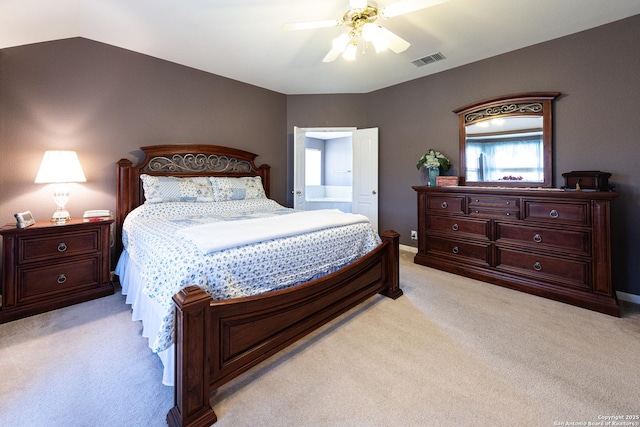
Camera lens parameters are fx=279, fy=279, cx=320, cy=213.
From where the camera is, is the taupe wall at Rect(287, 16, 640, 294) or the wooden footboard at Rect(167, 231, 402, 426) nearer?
the wooden footboard at Rect(167, 231, 402, 426)

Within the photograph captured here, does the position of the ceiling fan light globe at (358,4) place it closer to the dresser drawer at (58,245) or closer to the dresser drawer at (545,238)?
the dresser drawer at (545,238)

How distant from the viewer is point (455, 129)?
3887mm

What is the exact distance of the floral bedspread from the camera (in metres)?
1.51

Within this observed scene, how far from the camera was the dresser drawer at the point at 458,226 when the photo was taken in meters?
3.23

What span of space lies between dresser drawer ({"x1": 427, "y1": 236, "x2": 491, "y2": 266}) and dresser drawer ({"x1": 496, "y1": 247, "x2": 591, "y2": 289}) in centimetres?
13

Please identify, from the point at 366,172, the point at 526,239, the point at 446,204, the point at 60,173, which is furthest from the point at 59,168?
the point at 526,239

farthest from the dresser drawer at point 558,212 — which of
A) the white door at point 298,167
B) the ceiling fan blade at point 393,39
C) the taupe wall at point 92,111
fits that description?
the taupe wall at point 92,111

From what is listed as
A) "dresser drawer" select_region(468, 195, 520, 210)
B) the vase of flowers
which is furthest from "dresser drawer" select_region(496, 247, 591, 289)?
the vase of flowers

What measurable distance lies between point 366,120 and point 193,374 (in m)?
4.59

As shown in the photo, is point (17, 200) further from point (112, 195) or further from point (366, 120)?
point (366, 120)

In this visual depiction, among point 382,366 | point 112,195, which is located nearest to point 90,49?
point 112,195

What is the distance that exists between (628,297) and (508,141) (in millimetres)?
1937

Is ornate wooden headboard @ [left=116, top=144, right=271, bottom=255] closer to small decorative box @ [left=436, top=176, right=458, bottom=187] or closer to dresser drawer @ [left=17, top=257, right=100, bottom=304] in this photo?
dresser drawer @ [left=17, top=257, right=100, bottom=304]

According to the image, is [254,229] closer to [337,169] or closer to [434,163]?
[434,163]
